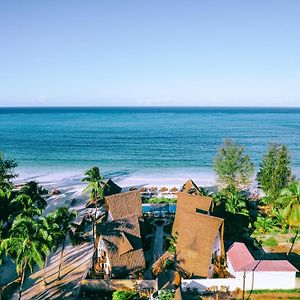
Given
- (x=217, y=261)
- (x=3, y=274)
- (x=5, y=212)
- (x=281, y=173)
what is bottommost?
(x=3, y=274)

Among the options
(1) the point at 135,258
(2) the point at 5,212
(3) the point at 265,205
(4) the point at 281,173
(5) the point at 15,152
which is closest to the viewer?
(1) the point at 135,258

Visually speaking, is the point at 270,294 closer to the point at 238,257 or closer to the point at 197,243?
the point at 238,257

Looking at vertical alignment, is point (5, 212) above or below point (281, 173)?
A: below

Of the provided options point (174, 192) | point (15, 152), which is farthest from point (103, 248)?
point (15, 152)

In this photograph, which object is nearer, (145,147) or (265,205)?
(265,205)

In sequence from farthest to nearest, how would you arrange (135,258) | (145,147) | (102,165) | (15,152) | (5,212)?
(145,147)
(15,152)
(102,165)
(5,212)
(135,258)

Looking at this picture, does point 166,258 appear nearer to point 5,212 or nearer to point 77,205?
point 5,212

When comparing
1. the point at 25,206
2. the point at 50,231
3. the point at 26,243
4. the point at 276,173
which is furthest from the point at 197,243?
the point at 276,173

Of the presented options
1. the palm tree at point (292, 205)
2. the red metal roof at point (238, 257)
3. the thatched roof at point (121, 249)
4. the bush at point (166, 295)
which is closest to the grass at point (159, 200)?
the thatched roof at point (121, 249)
